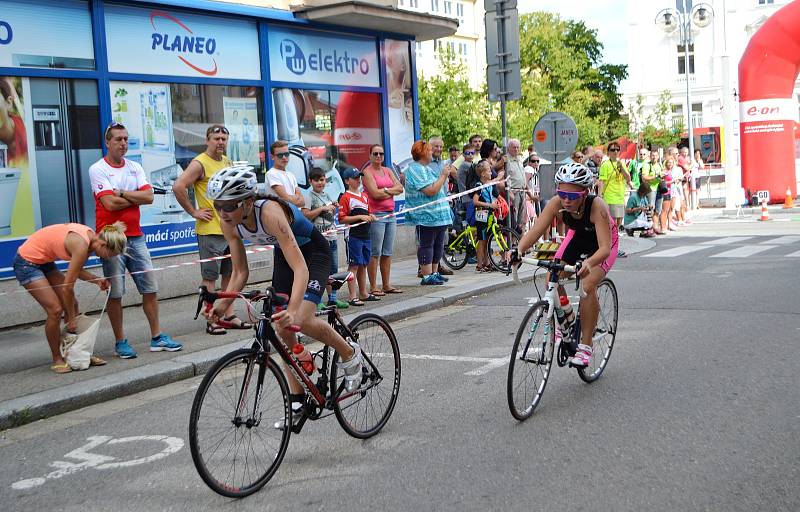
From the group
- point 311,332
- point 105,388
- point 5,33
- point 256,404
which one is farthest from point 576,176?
point 5,33

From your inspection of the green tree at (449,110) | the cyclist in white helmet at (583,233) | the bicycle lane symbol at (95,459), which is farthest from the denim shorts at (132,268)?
the green tree at (449,110)

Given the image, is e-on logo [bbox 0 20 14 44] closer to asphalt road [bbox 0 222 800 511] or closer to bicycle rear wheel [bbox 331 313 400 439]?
asphalt road [bbox 0 222 800 511]

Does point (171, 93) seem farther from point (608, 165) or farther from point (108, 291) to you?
point (608, 165)

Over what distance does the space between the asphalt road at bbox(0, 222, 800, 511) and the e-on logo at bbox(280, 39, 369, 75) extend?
22.2 feet

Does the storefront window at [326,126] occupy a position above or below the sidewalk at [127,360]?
above

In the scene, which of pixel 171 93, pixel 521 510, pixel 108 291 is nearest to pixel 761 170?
pixel 171 93

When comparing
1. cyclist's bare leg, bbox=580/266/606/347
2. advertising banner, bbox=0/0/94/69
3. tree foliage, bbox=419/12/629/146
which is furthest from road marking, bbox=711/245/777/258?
tree foliage, bbox=419/12/629/146

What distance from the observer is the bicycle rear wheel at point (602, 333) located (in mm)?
6539

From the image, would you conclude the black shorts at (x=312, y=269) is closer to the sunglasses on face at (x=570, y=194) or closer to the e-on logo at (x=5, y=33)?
the sunglasses on face at (x=570, y=194)

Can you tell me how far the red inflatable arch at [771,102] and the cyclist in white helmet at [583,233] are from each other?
2359 cm

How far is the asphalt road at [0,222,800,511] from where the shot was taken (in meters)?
4.39

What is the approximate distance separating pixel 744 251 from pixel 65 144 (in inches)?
431

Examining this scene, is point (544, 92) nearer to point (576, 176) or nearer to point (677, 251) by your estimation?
point (677, 251)

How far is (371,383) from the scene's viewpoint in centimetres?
552
